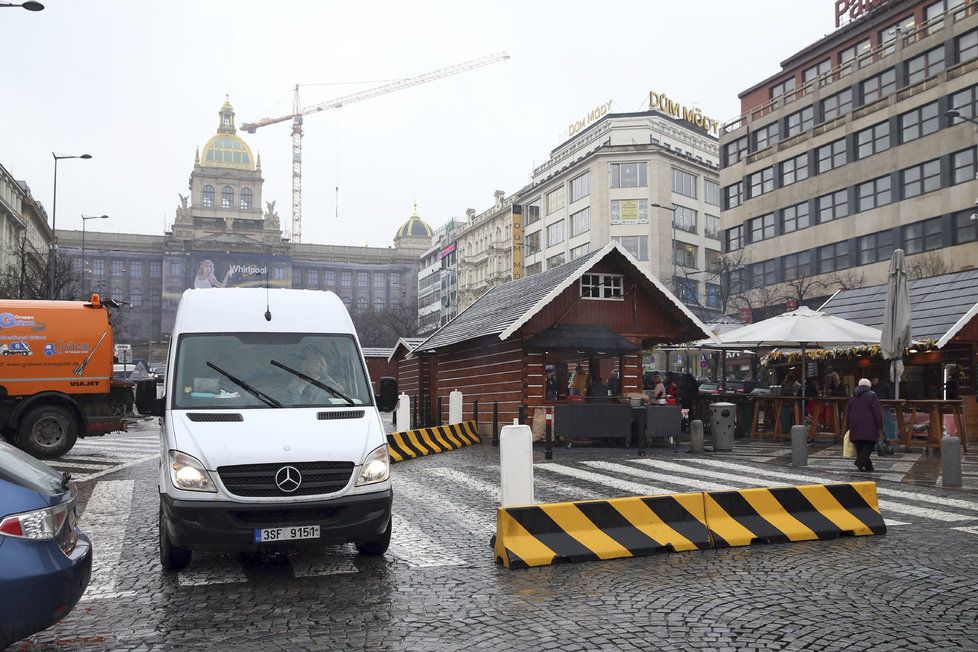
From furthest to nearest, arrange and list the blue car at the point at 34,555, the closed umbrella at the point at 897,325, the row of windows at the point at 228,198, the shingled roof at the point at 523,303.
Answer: the row of windows at the point at 228,198
the shingled roof at the point at 523,303
the closed umbrella at the point at 897,325
the blue car at the point at 34,555

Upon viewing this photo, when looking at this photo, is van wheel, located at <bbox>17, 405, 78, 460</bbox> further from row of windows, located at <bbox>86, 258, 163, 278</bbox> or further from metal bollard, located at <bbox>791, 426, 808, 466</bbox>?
row of windows, located at <bbox>86, 258, 163, 278</bbox>

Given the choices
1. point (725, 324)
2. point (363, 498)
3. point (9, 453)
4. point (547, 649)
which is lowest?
point (547, 649)

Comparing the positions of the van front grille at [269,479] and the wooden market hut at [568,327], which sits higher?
the wooden market hut at [568,327]

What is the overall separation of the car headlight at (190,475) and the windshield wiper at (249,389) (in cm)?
108

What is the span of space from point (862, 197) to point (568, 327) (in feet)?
105

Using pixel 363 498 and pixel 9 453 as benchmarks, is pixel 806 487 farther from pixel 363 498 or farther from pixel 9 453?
pixel 9 453

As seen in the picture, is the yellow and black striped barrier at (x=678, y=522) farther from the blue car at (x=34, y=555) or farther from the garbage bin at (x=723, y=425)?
the garbage bin at (x=723, y=425)

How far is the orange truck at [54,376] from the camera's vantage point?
655 inches

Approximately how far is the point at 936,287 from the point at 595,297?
28.4 ft

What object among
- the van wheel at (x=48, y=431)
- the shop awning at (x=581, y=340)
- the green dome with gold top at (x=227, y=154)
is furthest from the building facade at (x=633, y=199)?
the green dome with gold top at (x=227, y=154)

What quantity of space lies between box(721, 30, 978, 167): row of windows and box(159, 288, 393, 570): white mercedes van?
4427 cm

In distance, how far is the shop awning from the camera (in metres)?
23.0

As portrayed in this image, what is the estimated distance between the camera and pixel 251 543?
6.62 metres

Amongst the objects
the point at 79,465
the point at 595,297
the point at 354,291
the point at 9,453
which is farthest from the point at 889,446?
the point at 354,291
